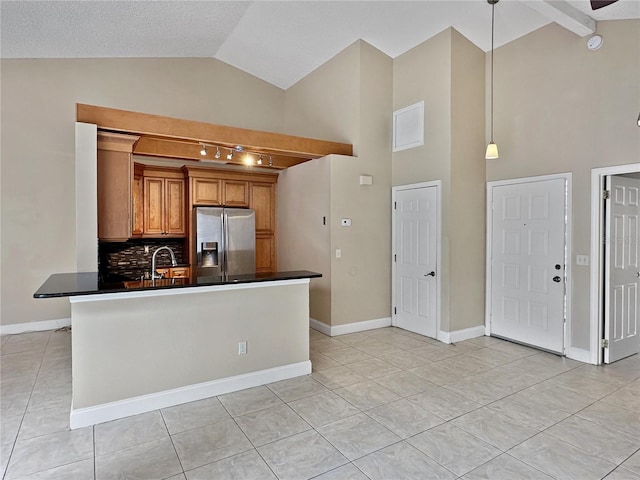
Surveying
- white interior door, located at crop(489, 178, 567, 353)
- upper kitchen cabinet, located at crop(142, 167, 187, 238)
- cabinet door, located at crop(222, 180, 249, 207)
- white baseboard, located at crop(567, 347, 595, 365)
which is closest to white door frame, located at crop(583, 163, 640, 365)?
white baseboard, located at crop(567, 347, 595, 365)

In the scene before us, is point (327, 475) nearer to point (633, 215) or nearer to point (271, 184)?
point (633, 215)

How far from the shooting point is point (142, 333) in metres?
2.91

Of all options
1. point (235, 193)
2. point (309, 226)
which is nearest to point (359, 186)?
point (309, 226)

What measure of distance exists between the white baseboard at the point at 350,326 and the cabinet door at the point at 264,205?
2.05 metres

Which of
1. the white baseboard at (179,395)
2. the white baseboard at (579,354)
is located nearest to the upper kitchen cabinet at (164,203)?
the white baseboard at (179,395)

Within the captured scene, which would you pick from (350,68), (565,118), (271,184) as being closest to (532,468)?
(565,118)

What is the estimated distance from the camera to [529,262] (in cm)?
452

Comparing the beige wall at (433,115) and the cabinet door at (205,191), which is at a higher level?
the beige wall at (433,115)

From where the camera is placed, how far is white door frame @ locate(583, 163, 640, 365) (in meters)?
3.88

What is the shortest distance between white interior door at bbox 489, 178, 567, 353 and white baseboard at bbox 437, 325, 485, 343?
17 cm

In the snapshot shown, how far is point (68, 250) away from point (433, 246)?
16.7ft

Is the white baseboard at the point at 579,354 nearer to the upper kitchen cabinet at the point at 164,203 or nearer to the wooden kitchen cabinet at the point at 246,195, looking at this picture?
the wooden kitchen cabinet at the point at 246,195

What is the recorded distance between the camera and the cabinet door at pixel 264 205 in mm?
6559

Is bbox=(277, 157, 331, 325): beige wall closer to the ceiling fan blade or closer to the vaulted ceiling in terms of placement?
the vaulted ceiling
